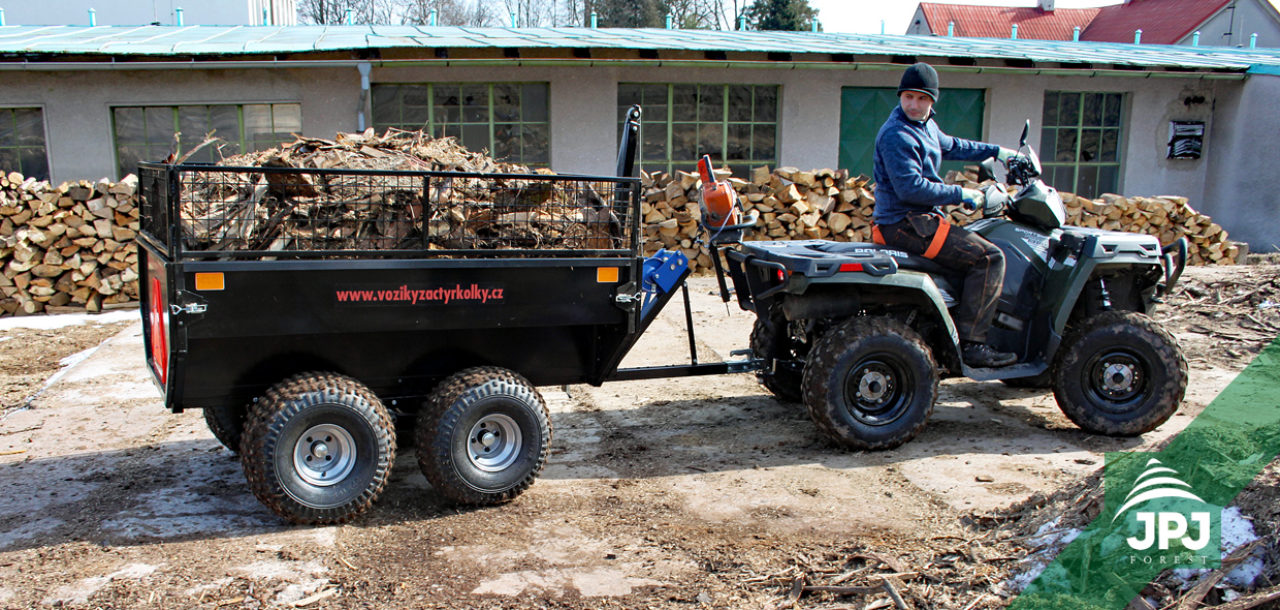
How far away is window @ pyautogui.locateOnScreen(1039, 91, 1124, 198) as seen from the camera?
14.6m

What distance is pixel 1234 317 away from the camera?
28.0ft

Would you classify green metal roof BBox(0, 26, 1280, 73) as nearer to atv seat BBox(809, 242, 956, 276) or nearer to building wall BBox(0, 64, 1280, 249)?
building wall BBox(0, 64, 1280, 249)

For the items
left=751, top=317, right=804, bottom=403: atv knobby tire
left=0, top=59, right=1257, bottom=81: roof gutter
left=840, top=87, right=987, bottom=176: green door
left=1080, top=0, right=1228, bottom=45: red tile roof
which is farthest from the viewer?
left=1080, top=0, right=1228, bottom=45: red tile roof

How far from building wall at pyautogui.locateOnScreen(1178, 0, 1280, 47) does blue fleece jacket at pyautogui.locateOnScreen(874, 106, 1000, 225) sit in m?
32.2

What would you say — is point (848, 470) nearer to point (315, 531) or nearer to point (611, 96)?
point (315, 531)

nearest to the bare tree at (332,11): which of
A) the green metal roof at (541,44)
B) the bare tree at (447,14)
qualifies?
the bare tree at (447,14)

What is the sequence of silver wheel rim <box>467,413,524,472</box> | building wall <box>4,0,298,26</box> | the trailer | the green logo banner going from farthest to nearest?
1. building wall <box>4,0,298,26</box>
2. silver wheel rim <box>467,413,524,472</box>
3. the trailer
4. the green logo banner

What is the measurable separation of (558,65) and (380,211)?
27.2 feet

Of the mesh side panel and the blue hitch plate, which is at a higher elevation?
the mesh side panel

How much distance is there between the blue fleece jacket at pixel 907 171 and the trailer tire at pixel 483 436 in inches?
97.9

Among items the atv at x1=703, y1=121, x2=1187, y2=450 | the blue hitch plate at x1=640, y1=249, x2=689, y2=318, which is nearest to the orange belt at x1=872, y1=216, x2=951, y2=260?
the atv at x1=703, y1=121, x2=1187, y2=450

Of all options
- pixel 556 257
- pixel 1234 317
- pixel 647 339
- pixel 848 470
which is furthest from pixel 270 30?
pixel 1234 317

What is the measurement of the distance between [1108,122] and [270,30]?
1337 centimetres

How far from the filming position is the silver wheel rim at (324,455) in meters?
4.16
